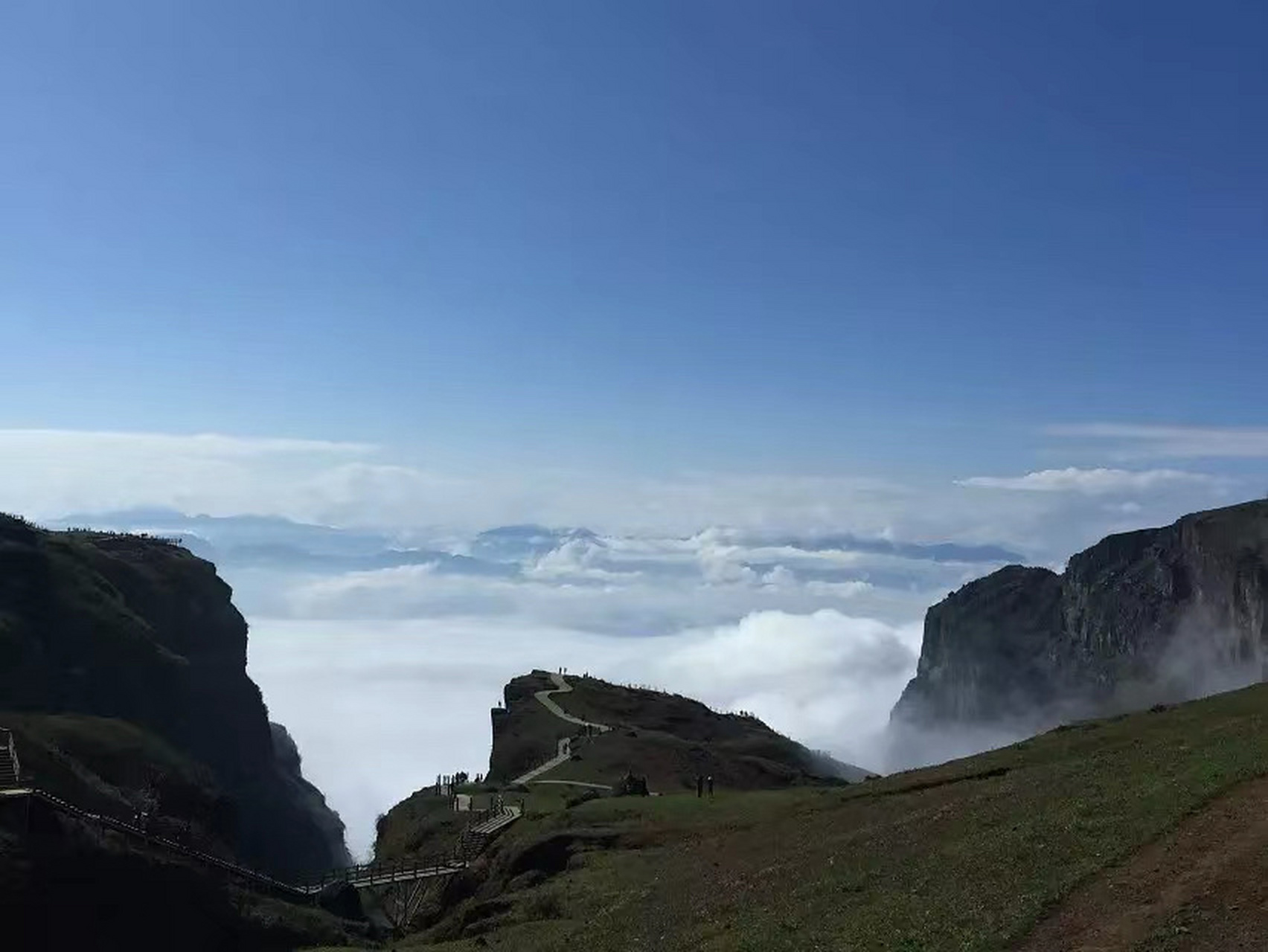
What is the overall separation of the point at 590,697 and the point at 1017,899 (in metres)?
134

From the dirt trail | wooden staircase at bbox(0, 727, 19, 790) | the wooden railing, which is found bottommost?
the wooden railing

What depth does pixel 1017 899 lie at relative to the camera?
3131 centimetres

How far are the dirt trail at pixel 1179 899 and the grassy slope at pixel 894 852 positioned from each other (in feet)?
2.52

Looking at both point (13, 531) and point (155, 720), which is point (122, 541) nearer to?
point (13, 531)

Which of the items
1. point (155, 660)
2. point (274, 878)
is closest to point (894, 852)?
point (274, 878)

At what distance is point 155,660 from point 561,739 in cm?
5508

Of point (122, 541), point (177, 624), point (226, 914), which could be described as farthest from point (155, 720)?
point (226, 914)

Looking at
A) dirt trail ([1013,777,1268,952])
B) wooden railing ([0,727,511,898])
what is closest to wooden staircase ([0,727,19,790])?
wooden railing ([0,727,511,898])

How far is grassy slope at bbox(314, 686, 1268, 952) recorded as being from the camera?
1302 inches

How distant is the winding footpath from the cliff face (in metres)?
32.4

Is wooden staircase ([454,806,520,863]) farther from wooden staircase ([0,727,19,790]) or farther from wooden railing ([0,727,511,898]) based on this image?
wooden staircase ([0,727,19,790])

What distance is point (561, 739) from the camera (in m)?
135

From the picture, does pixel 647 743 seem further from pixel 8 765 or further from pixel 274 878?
pixel 8 765

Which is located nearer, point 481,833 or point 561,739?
point 481,833
